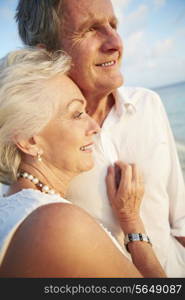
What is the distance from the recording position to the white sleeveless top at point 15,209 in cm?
90

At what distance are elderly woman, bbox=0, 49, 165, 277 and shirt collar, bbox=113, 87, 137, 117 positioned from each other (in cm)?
24

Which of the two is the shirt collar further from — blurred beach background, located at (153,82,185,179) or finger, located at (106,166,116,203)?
blurred beach background, located at (153,82,185,179)

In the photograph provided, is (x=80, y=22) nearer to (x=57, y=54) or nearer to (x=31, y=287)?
(x=57, y=54)

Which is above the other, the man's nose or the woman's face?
the man's nose

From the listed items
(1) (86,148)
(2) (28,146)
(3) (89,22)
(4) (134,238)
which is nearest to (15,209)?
(2) (28,146)

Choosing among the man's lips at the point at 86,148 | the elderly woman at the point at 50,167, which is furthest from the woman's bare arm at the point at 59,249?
the man's lips at the point at 86,148

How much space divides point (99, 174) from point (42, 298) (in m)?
0.61

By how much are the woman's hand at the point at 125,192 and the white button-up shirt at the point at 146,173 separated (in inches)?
1.8

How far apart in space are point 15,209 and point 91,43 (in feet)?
2.53

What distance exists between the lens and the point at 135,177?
146cm

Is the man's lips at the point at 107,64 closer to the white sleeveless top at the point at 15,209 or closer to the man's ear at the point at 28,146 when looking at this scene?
the man's ear at the point at 28,146

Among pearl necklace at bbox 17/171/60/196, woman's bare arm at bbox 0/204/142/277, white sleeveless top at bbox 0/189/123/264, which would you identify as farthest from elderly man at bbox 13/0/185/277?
woman's bare arm at bbox 0/204/142/277

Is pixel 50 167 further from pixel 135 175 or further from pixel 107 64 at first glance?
pixel 107 64

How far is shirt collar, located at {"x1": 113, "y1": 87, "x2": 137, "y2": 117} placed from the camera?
156 cm
